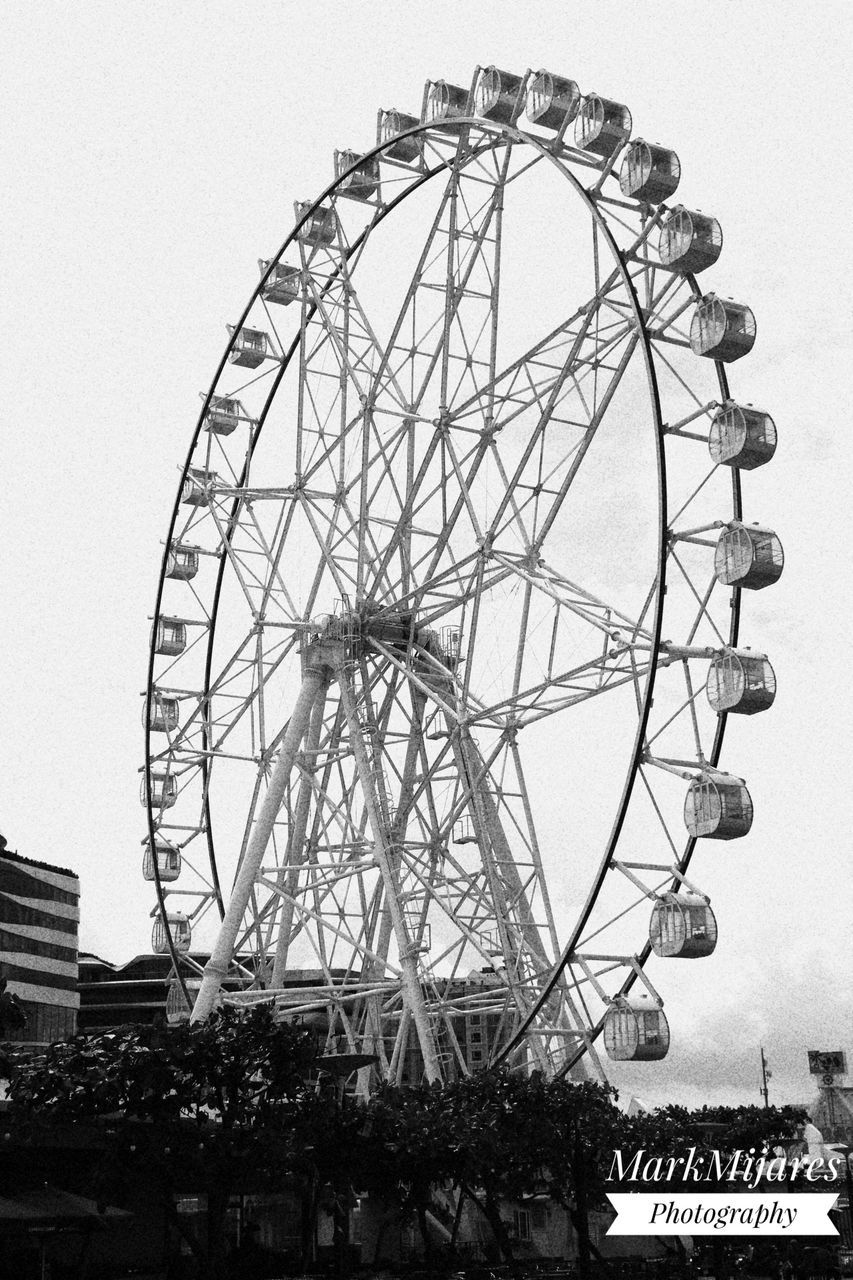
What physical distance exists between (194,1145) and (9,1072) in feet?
12.7

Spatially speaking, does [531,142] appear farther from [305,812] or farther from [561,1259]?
[561,1259]

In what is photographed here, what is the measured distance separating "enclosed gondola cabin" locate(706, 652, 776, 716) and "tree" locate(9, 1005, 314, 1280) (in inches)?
422

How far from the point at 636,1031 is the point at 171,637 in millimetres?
22664

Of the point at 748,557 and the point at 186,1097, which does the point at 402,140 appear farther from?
the point at 186,1097

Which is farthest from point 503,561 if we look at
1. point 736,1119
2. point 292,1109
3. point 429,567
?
point 736,1119

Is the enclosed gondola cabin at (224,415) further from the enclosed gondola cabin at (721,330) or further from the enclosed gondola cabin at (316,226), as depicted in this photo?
the enclosed gondola cabin at (721,330)

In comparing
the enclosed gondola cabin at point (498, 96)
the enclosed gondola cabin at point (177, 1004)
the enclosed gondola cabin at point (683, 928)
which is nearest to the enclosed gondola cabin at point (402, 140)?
the enclosed gondola cabin at point (498, 96)

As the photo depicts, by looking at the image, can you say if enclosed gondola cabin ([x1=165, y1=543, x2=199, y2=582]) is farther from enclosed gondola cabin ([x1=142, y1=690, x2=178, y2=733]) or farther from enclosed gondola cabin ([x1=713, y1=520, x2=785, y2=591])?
enclosed gondola cabin ([x1=713, y1=520, x2=785, y2=591])

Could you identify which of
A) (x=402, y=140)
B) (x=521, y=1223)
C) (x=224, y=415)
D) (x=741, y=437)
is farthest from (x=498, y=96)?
(x=521, y=1223)

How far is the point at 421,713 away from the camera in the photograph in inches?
1583

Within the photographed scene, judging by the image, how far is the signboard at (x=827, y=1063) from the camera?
13488cm

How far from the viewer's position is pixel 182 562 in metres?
49.5

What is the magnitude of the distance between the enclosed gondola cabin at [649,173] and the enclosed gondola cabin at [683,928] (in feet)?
48.9

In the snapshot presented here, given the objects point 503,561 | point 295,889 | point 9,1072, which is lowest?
point 9,1072
